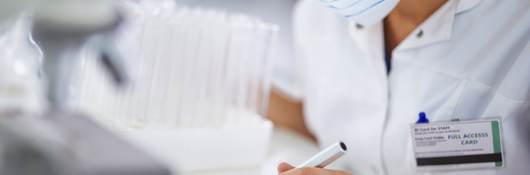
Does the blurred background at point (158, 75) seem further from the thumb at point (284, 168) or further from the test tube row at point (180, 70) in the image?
the thumb at point (284, 168)

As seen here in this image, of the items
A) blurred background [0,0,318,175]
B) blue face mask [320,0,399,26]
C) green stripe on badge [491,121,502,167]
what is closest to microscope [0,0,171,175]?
blurred background [0,0,318,175]

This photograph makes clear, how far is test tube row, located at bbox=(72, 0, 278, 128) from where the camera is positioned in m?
1.30

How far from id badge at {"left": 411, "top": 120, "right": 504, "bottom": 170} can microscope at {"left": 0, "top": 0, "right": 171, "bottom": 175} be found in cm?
50

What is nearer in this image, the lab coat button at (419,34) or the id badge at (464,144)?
the id badge at (464,144)

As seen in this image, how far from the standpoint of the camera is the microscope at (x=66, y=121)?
0.69 m

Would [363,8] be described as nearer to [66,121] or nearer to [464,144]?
[464,144]

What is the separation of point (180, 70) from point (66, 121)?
1.36 ft

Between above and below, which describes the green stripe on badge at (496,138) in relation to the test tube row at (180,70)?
below

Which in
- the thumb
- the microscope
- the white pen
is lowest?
the thumb

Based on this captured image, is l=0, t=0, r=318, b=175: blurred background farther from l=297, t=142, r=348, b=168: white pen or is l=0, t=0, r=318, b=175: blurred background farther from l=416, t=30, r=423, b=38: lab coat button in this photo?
l=416, t=30, r=423, b=38: lab coat button

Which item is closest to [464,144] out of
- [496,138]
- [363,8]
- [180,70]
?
[496,138]

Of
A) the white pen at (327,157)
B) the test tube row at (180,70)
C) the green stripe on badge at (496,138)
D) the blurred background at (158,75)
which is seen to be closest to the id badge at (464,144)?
the green stripe on badge at (496,138)

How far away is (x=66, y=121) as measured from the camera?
949 millimetres

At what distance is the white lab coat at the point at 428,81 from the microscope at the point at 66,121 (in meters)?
0.52
